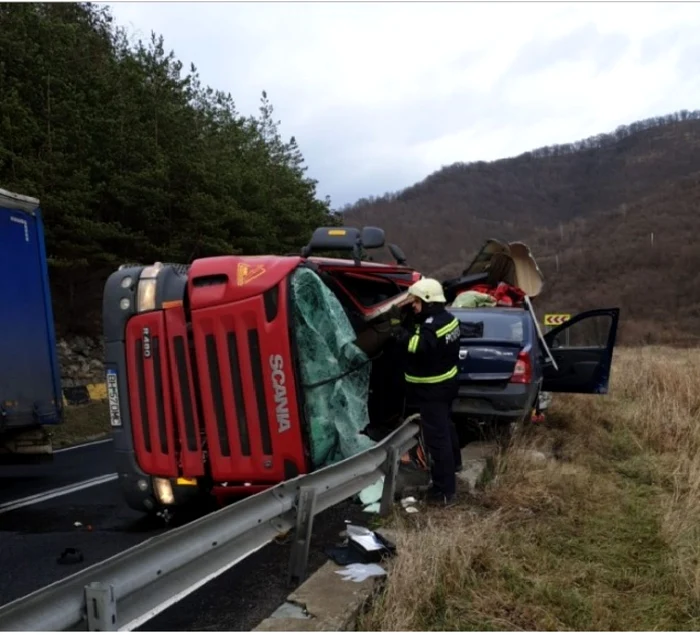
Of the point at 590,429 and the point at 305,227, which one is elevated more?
the point at 305,227

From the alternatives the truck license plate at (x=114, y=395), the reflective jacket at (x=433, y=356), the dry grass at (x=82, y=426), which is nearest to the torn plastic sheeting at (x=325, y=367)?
the reflective jacket at (x=433, y=356)

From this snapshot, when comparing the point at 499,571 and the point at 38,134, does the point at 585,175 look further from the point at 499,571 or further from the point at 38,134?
the point at 499,571

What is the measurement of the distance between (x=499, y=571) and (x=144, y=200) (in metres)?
15.8

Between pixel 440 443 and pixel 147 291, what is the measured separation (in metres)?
2.33

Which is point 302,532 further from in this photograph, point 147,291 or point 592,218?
point 592,218

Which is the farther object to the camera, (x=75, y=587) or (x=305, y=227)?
(x=305, y=227)

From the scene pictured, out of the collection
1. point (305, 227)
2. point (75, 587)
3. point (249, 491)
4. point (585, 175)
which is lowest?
point (249, 491)

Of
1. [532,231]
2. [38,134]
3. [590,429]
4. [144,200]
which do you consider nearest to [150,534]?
[590,429]

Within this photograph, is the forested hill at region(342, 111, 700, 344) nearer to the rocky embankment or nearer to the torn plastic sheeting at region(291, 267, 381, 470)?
the rocky embankment

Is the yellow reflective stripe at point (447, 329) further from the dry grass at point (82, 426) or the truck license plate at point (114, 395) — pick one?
the dry grass at point (82, 426)

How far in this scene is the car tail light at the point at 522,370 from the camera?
23.5 feet

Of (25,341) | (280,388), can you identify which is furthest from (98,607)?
(25,341)

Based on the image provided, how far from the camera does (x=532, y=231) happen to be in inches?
3839

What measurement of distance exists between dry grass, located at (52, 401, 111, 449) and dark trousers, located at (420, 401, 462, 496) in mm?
7348
